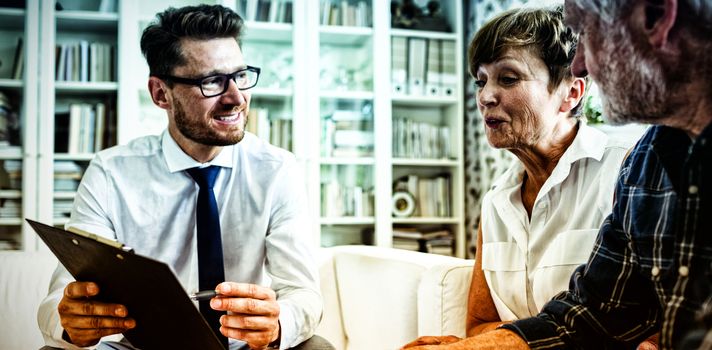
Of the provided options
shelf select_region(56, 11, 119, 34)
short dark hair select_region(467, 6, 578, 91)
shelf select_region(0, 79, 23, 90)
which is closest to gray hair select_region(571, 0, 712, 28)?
short dark hair select_region(467, 6, 578, 91)

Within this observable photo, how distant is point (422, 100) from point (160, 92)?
2.39m

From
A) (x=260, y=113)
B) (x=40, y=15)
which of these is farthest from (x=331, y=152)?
(x=40, y=15)

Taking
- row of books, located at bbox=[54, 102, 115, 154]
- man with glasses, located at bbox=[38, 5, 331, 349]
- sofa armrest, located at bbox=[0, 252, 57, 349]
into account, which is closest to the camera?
man with glasses, located at bbox=[38, 5, 331, 349]

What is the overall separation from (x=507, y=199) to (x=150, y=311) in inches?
35.5

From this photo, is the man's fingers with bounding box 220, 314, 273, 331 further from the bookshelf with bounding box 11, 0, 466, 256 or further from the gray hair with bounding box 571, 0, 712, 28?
the bookshelf with bounding box 11, 0, 466, 256

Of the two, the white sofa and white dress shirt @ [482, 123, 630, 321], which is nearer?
white dress shirt @ [482, 123, 630, 321]

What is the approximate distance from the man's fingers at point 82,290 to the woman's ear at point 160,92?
68 centimetres

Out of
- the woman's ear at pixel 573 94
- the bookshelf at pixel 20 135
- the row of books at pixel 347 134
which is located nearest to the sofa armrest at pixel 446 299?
the woman's ear at pixel 573 94

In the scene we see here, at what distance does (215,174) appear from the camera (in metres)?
1.58

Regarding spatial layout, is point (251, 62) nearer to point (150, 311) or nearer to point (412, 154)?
point (412, 154)

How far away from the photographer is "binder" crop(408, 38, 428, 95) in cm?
384

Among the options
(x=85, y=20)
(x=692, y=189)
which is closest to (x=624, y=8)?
(x=692, y=189)

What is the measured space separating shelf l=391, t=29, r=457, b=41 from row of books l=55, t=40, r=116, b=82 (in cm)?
176

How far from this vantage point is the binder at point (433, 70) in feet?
12.7
